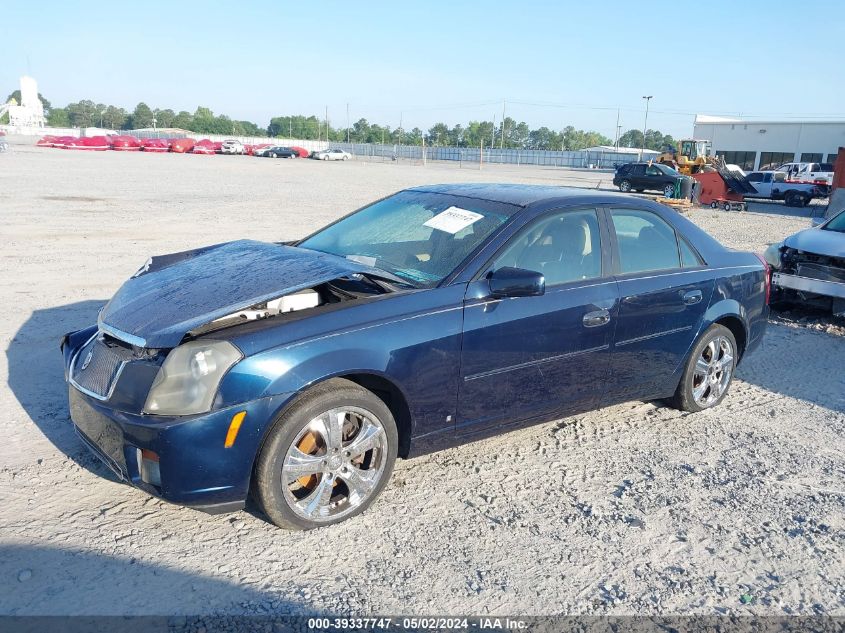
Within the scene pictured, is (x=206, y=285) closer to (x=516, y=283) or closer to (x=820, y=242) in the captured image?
(x=516, y=283)

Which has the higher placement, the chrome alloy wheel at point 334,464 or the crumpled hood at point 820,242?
the crumpled hood at point 820,242

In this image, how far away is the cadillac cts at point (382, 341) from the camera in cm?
303

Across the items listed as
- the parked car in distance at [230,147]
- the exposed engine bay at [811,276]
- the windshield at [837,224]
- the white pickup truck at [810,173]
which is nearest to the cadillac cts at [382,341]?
the exposed engine bay at [811,276]

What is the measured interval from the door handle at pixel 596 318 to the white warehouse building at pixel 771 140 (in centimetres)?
5498

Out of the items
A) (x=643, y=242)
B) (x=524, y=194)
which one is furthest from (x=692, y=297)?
(x=524, y=194)

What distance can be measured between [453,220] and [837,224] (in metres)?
6.72

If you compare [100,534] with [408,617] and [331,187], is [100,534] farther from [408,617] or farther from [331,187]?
[331,187]

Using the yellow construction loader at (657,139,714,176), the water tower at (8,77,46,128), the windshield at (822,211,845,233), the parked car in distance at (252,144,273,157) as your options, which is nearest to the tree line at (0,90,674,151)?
the water tower at (8,77,46,128)

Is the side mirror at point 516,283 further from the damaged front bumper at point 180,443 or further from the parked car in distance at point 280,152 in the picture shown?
the parked car in distance at point 280,152

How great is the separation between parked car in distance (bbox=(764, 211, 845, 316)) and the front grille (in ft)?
23.9

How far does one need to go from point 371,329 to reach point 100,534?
1.60 m

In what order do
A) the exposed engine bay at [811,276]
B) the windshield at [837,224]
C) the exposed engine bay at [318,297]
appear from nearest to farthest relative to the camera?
the exposed engine bay at [318,297], the exposed engine bay at [811,276], the windshield at [837,224]

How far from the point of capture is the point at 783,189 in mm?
28734

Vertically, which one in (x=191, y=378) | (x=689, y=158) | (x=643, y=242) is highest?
(x=689, y=158)
